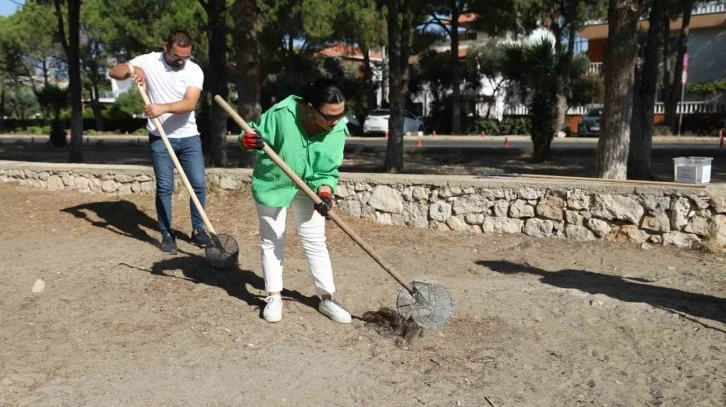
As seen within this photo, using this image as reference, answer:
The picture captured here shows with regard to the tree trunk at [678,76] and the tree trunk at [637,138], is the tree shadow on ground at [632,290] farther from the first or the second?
the tree trunk at [678,76]

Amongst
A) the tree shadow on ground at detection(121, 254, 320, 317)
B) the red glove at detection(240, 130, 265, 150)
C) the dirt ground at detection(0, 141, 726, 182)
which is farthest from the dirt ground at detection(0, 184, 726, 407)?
the dirt ground at detection(0, 141, 726, 182)

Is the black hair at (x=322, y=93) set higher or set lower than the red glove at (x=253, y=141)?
higher

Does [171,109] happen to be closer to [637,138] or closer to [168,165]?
[168,165]

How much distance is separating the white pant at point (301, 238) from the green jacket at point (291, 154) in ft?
0.32

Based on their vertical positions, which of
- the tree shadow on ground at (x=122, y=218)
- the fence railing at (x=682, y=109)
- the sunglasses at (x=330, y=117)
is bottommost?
the tree shadow on ground at (x=122, y=218)

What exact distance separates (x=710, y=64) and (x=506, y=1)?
1628cm

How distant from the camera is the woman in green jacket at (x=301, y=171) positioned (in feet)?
12.9

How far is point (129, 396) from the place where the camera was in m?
3.33

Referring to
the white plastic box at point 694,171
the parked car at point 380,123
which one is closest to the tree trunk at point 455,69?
the parked car at point 380,123

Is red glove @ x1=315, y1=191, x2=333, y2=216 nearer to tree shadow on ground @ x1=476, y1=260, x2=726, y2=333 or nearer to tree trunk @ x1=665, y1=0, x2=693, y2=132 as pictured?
tree shadow on ground @ x1=476, y1=260, x2=726, y2=333

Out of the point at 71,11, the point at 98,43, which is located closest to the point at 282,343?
the point at 71,11

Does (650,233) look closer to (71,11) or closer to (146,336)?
(146,336)

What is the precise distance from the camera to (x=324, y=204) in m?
3.95

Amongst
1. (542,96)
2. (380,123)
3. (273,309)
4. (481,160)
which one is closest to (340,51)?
(380,123)
